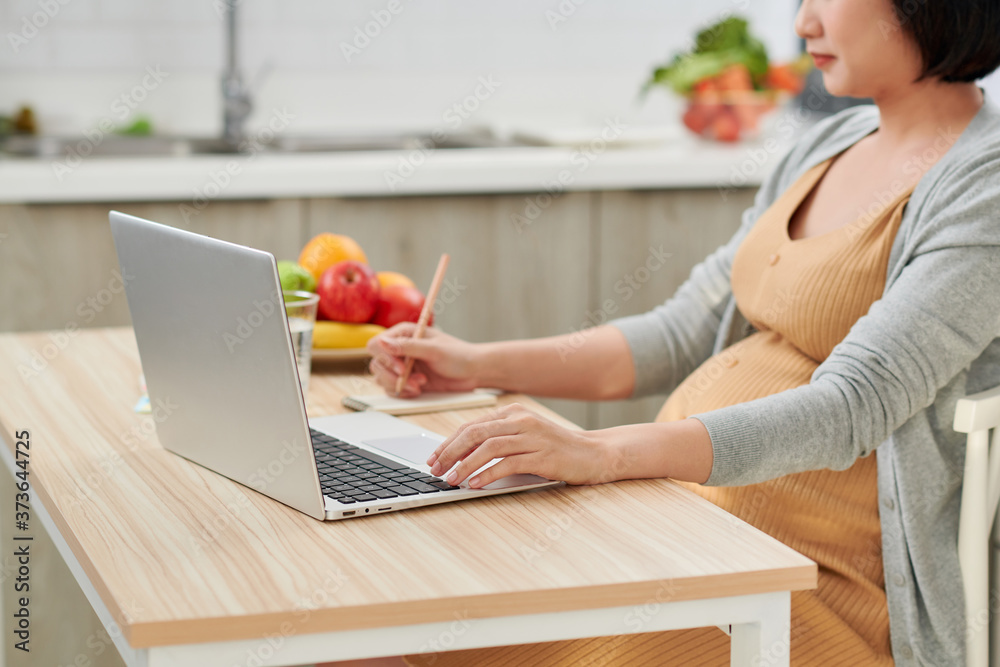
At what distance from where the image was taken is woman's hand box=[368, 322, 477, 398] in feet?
4.52

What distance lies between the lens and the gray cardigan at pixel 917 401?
1.13 m

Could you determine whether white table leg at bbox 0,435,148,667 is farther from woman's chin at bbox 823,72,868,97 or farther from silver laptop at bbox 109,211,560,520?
woman's chin at bbox 823,72,868,97

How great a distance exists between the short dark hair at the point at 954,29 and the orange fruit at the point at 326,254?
78 centimetres

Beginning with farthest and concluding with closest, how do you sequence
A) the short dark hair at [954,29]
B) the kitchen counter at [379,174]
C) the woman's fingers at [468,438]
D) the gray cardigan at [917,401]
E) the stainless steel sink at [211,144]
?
the stainless steel sink at [211,144] < the kitchen counter at [379,174] < the short dark hair at [954,29] < the gray cardigan at [917,401] < the woman's fingers at [468,438]

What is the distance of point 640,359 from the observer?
5.15 feet

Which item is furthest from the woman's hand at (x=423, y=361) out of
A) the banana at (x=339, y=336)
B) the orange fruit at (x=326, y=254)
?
the orange fruit at (x=326, y=254)

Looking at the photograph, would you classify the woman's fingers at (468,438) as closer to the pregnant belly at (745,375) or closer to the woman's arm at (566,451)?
the woman's arm at (566,451)

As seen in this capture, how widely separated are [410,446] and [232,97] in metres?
1.93

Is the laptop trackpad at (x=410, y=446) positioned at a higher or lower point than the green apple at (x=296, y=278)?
lower

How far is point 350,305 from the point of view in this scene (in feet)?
5.04

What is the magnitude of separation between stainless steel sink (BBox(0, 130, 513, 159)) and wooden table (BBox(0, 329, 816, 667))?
1.82 metres

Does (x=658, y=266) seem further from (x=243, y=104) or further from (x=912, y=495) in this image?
(x=912, y=495)

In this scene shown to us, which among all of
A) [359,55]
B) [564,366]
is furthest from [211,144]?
[564,366]

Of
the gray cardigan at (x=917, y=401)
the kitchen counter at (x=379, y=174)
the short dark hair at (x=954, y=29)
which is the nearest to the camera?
the gray cardigan at (x=917, y=401)
